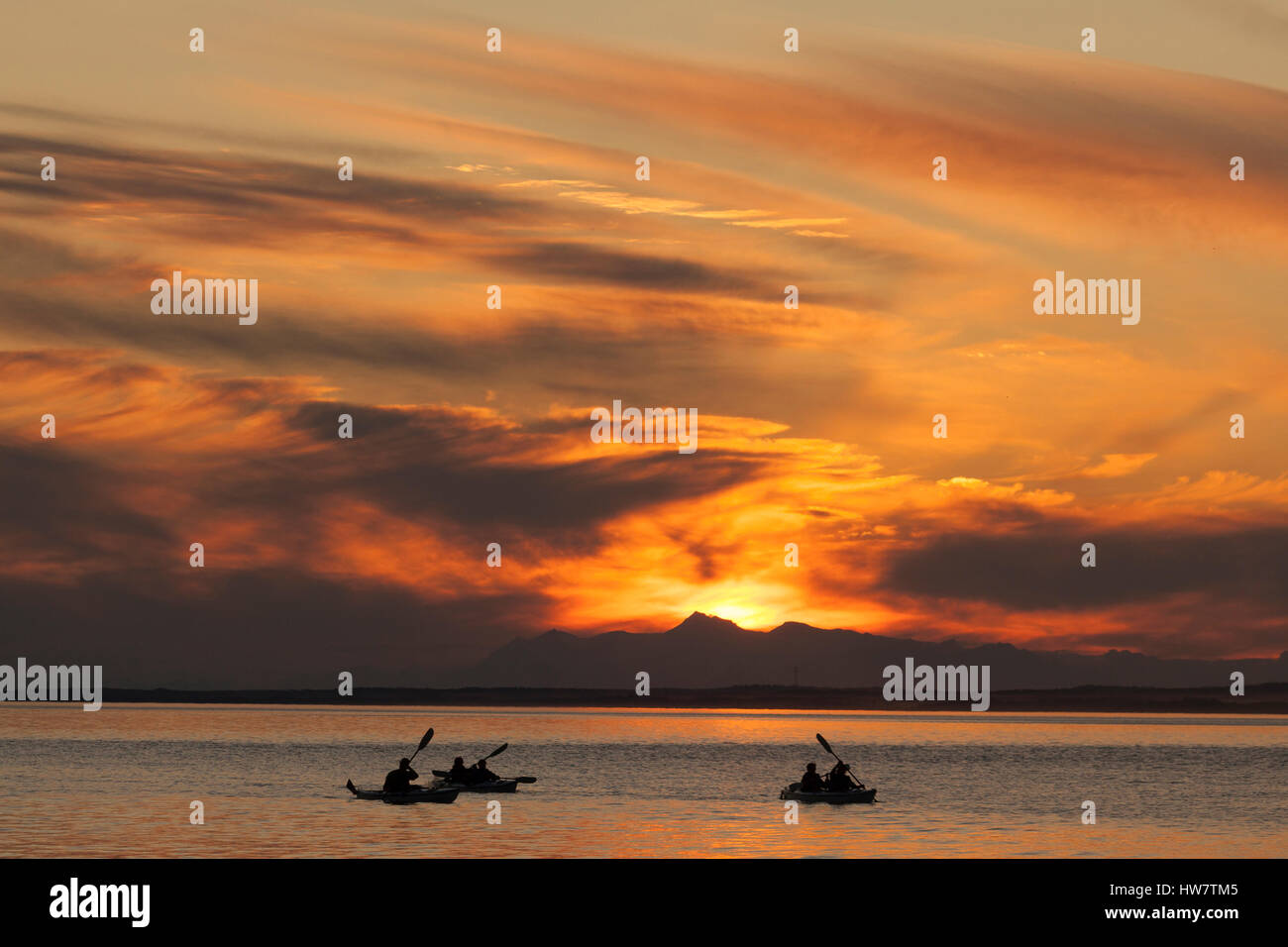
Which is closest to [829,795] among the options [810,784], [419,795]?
[810,784]

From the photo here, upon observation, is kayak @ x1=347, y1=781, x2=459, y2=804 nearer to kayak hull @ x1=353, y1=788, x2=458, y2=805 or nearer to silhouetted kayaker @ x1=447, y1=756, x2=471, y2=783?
kayak hull @ x1=353, y1=788, x2=458, y2=805

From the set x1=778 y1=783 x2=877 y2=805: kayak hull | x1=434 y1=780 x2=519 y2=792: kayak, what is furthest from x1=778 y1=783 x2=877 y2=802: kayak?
x1=434 y1=780 x2=519 y2=792: kayak

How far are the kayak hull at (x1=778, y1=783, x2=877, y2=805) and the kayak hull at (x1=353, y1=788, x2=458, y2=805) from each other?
16.8m

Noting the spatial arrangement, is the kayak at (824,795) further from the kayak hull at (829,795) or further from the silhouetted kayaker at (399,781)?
the silhouetted kayaker at (399,781)

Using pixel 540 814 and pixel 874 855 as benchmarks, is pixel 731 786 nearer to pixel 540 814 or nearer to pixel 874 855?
pixel 540 814

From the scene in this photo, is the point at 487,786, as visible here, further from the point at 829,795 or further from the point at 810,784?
the point at 829,795

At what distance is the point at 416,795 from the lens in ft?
222

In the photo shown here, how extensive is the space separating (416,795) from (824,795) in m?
20.0

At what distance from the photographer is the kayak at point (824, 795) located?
6825cm

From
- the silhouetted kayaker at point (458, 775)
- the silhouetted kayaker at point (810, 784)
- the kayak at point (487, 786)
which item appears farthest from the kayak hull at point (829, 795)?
the silhouetted kayaker at point (458, 775)

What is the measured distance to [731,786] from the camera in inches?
3632

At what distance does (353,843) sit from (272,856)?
4.77 m

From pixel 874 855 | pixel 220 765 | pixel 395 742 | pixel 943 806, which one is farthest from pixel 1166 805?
pixel 395 742
